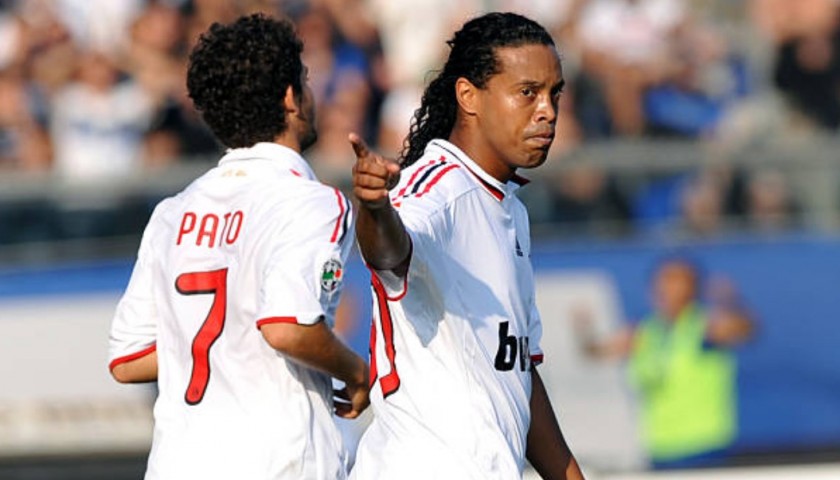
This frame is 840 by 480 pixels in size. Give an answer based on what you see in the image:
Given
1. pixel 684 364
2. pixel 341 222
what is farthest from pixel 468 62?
pixel 684 364

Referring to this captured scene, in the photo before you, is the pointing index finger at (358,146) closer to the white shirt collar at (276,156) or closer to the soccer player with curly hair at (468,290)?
the soccer player with curly hair at (468,290)

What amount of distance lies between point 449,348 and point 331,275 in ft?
1.73

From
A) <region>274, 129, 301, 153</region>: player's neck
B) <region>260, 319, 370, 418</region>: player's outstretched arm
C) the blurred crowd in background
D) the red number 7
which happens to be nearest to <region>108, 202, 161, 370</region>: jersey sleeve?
the red number 7

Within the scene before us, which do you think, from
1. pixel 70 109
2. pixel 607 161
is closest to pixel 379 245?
pixel 607 161

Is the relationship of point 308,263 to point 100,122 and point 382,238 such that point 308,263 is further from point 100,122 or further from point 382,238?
point 100,122

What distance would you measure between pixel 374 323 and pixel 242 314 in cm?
50

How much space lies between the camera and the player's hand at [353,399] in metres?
4.97

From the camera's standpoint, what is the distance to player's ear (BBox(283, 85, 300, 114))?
513 centimetres

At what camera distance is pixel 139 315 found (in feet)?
17.1

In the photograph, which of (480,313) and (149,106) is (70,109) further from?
(480,313)

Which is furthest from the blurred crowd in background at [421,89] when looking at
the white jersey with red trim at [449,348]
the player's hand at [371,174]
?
the player's hand at [371,174]

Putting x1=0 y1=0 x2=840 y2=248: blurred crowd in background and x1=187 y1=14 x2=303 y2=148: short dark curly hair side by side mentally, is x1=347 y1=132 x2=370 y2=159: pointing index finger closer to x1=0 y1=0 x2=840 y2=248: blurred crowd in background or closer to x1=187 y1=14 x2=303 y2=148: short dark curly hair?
x1=187 y1=14 x2=303 y2=148: short dark curly hair

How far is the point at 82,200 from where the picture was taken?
1145 centimetres

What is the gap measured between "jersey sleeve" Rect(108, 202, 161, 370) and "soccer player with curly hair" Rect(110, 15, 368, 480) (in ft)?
0.07
